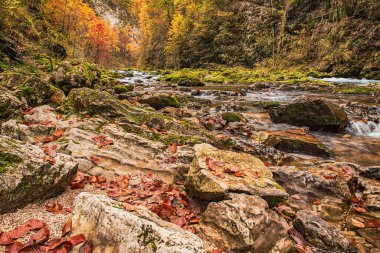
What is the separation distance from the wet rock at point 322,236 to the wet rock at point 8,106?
546cm

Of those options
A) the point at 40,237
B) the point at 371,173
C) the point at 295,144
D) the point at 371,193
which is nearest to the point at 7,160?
the point at 40,237

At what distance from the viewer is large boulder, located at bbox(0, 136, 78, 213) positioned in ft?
8.67

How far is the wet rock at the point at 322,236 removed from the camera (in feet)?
11.0

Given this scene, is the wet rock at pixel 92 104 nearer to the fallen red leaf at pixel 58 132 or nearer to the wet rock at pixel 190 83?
the fallen red leaf at pixel 58 132

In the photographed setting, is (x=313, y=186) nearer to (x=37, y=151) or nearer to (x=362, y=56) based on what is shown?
(x=37, y=151)

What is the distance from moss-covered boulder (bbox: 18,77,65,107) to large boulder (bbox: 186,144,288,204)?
462 cm

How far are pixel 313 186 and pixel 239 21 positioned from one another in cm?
4382

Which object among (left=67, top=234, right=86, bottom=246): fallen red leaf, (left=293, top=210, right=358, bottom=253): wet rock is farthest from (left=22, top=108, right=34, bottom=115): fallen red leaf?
(left=293, top=210, right=358, bottom=253): wet rock

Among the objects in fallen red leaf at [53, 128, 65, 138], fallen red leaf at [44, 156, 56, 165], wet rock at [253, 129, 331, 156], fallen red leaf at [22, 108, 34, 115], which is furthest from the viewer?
wet rock at [253, 129, 331, 156]

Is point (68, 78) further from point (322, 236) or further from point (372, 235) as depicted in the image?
point (372, 235)

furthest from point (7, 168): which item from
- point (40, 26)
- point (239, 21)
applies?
point (239, 21)

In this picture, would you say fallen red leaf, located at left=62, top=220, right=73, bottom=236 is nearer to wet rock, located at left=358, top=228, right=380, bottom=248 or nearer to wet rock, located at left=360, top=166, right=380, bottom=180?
wet rock, located at left=358, top=228, right=380, bottom=248

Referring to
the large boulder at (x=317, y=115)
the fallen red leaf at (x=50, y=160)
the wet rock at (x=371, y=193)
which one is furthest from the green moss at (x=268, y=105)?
the fallen red leaf at (x=50, y=160)

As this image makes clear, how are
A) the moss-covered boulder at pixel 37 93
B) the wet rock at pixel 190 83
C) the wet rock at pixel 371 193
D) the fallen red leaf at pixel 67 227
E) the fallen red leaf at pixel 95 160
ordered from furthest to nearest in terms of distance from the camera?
the wet rock at pixel 190 83 < the moss-covered boulder at pixel 37 93 < the wet rock at pixel 371 193 < the fallen red leaf at pixel 95 160 < the fallen red leaf at pixel 67 227
